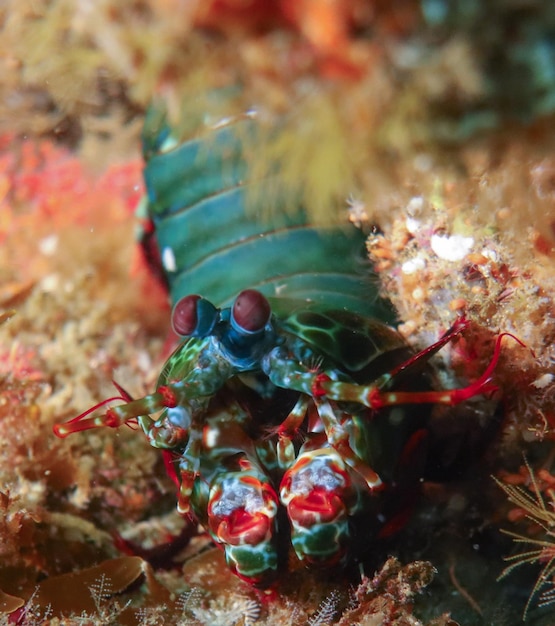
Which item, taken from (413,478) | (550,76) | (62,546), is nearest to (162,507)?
(62,546)

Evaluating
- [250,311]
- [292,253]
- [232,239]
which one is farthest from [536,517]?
[232,239]

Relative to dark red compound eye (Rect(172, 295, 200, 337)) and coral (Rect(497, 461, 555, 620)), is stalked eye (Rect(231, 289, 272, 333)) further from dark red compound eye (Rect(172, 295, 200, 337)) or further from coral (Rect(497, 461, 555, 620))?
coral (Rect(497, 461, 555, 620))

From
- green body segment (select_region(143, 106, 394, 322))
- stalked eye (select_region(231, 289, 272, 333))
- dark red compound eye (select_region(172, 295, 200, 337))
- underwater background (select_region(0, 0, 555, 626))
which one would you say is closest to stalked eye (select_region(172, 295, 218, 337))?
dark red compound eye (select_region(172, 295, 200, 337))

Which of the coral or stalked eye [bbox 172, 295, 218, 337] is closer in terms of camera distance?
stalked eye [bbox 172, 295, 218, 337]

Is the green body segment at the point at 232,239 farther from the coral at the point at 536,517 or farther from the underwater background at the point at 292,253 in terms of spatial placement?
the coral at the point at 536,517

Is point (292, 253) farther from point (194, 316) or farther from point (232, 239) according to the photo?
point (194, 316)
